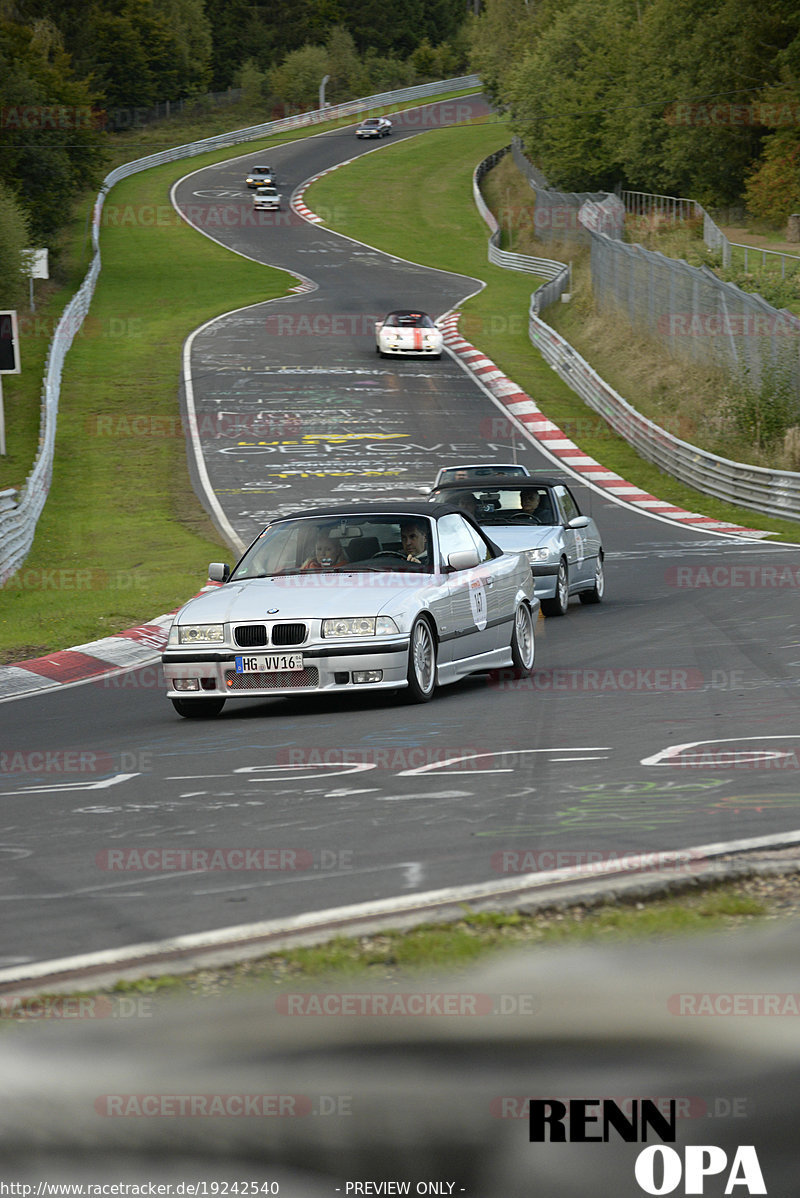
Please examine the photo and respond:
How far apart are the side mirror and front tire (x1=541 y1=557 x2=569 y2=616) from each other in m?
5.01

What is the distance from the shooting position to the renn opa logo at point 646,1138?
3.24m

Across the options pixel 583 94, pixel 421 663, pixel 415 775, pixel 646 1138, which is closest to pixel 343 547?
pixel 421 663

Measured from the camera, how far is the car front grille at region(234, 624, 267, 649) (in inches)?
426

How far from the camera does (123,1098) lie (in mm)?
3625

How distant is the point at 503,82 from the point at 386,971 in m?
95.0

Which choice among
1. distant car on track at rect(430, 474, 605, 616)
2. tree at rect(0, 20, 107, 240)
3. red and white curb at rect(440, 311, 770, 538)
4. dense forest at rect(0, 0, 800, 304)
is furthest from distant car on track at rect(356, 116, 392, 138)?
distant car on track at rect(430, 474, 605, 616)

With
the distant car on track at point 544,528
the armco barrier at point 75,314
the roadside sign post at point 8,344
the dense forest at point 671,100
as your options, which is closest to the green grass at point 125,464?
the armco barrier at point 75,314

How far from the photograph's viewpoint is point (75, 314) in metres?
51.4

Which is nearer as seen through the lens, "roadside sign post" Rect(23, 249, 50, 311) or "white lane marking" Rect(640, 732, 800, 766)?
"white lane marking" Rect(640, 732, 800, 766)

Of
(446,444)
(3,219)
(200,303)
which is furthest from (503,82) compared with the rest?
(446,444)

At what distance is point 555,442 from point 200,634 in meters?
26.5

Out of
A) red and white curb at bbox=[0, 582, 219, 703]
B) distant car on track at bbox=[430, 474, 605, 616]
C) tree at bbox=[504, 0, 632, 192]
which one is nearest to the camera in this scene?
red and white curb at bbox=[0, 582, 219, 703]

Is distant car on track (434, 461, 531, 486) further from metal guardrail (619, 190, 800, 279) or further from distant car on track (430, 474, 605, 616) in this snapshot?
metal guardrail (619, 190, 800, 279)

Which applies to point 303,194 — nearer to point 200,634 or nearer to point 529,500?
point 529,500
